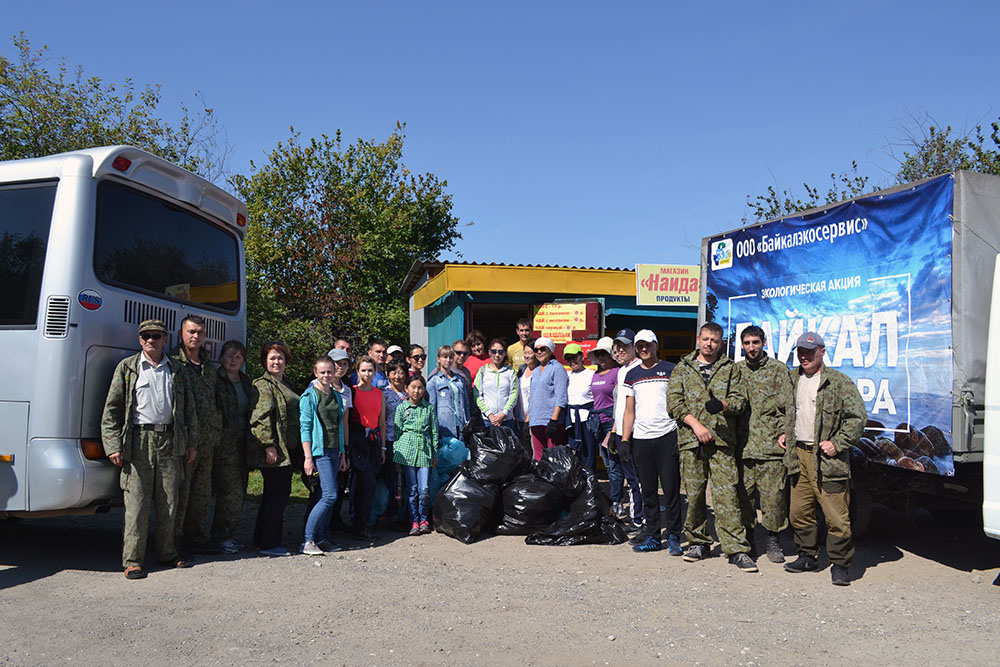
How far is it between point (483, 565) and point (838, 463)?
2.77 metres

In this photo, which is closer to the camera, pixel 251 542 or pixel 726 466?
pixel 726 466

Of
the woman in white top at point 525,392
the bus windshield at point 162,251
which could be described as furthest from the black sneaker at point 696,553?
the bus windshield at point 162,251

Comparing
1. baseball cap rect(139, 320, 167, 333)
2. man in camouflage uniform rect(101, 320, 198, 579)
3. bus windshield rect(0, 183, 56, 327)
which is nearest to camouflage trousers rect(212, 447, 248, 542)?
man in camouflage uniform rect(101, 320, 198, 579)

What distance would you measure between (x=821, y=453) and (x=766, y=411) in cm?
54

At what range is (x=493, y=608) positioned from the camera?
4859 millimetres

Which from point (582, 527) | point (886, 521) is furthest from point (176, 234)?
point (886, 521)

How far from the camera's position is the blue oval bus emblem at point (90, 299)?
5297 millimetres

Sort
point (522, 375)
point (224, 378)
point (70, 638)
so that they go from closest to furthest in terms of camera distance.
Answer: point (70, 638), point (224, 378), point (522, 375)

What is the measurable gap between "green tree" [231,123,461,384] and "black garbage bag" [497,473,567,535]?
519 inches

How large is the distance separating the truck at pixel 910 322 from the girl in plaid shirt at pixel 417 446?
3.27 metres

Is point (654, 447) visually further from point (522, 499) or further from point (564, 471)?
point (522, 499)

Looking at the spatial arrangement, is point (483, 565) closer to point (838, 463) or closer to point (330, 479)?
point (330, 479)

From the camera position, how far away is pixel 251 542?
688cm

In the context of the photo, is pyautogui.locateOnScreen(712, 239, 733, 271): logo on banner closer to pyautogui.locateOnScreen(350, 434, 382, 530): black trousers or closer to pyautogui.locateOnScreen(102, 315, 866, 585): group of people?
pyautogui.locateOnScreen(102, 315, 866, 585): group of people
